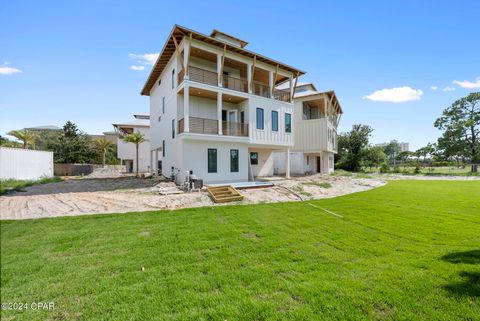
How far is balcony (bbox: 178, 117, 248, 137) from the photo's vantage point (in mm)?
14328

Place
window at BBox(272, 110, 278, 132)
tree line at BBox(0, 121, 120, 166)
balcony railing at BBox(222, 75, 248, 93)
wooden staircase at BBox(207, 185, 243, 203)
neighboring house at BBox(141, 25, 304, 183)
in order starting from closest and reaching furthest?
wooden staircase at BBox(207, 185, 243, 203) → neighboring house at BBox(141, 25, 304, 183) → balcony railing at BBox(222, 75, 248, 93) → window at BBox(272, 110, 278, 132) → tree line at BBox(0, 121, 120, 166)

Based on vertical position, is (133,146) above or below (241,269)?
above

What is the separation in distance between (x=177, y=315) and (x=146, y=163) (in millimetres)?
29866

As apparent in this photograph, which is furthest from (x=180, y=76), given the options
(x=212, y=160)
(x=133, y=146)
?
(x=133, y=146)

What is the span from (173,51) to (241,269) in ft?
52.6

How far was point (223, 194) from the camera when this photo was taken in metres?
11.1

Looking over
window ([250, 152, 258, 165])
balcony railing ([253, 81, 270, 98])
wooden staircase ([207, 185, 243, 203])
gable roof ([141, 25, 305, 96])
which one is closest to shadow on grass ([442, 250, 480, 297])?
wooden staircase ([207, 185, 243, 203])

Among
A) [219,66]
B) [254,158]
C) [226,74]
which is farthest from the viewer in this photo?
[254,158]

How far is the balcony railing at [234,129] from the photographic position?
15780 millimetres

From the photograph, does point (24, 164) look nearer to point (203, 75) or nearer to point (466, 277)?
point (203, 75)

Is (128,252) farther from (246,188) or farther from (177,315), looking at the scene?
(246,188)

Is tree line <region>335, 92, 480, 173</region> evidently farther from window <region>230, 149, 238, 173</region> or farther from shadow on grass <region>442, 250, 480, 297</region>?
shadow on grass <region>442, 250, 480, 297</region>

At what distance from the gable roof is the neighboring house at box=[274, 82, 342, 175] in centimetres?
680

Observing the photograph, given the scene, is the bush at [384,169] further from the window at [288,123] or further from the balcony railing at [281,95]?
the balcony railing at [281,95]
